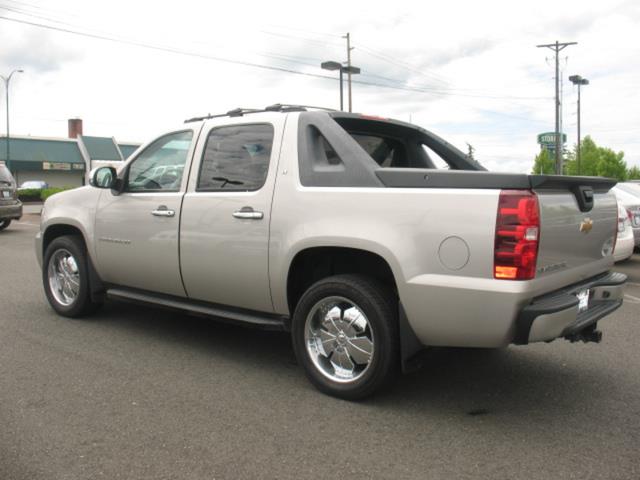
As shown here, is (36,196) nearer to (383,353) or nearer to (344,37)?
(344,37)

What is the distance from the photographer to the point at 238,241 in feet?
14.4

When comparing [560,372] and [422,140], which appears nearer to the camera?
[560,372]

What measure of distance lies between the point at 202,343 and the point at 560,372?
282 cm

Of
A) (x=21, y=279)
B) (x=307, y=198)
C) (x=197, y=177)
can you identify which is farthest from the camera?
(x=21, y=279)

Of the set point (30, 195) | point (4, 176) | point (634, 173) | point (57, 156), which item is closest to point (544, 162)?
point (634, 173)

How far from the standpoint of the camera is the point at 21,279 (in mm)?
8477

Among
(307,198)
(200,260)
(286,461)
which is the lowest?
(286,461)

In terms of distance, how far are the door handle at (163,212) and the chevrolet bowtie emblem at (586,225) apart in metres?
2.88

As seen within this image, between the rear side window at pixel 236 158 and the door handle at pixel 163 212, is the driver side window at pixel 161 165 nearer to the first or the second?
the door handle at pixel 163 212

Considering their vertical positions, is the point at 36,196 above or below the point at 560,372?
above

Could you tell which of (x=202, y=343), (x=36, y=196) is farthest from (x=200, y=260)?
(x=36, y=196)

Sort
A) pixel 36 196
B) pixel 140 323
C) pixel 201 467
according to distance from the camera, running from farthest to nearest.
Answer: pixel 36 196
pixel 140 323
pixel 201 467

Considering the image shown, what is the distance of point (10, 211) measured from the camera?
16078 mm

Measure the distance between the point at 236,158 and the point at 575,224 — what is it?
2370 millimetres
